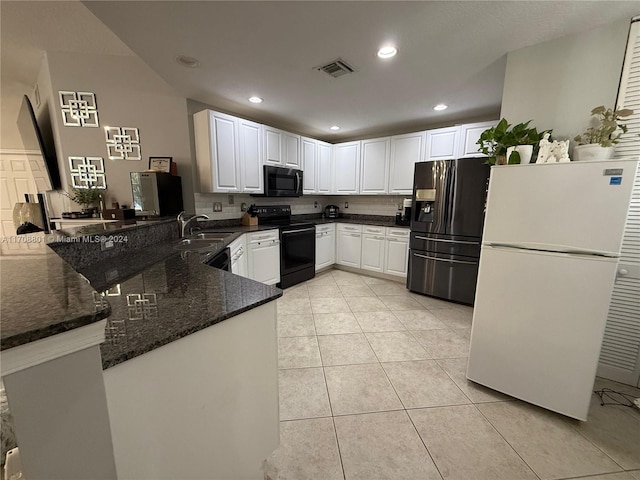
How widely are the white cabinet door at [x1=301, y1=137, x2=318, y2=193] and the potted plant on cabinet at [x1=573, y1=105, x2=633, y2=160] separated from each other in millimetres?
3154

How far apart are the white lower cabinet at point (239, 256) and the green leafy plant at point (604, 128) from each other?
2.78m

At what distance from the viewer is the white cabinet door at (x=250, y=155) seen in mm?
3100

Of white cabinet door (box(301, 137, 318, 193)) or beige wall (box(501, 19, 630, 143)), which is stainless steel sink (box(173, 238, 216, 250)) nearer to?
white cabinet door (box(301, 137, 318, 193))

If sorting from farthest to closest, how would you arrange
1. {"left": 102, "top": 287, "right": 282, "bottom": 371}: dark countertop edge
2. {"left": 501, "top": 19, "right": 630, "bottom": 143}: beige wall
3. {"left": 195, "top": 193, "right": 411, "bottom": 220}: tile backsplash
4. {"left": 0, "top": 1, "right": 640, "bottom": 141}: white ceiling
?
{"left": 195, "top": 193, "right": 411, "bottom": 220}: tile backsplash → {"left": 501, "top": 19, "right": 630, "bottom": 143}: beige wall → {"left": 0, "top": 1, "right": 640, "bottom": 141}: white ceiling → {"left": 102, "top": 287, "right": 282, "bottom": 371}: dark countertop edge

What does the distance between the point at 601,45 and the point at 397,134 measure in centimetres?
262

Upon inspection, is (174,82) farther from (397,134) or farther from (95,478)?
(397,134)

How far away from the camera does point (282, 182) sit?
364 cm

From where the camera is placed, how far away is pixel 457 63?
2090 mm

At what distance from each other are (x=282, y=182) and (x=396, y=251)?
6.50 ft

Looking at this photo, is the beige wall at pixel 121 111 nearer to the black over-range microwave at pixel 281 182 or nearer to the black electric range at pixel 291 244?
the black over-range microwave at pixel 281 182

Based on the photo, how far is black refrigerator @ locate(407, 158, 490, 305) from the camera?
2.88 meters

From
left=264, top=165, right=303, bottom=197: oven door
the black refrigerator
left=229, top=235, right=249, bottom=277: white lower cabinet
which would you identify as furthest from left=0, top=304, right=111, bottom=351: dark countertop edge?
the black refrigerator

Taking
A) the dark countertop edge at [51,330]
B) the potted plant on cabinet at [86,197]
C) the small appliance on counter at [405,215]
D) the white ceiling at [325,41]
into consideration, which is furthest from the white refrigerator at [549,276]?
the potted plant on cabinet at [86,197]

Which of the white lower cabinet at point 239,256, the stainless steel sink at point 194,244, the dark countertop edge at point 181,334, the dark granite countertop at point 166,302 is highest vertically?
the stainless steel sink at point 194,244
